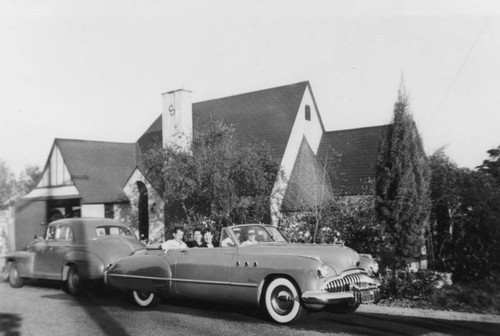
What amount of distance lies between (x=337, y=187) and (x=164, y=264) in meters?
12.1

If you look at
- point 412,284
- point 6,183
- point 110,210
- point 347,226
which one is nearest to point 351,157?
point 347,226

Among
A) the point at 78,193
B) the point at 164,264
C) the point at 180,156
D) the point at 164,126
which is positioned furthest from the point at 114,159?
the point at 164,264

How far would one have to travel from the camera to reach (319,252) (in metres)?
7.21

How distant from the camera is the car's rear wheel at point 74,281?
10.4 m

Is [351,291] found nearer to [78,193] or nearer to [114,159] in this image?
[78,193]

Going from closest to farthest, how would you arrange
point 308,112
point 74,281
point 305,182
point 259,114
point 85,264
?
point 85,264 < point 74,281 < point 305,182 < point 308,112 < point 259,114

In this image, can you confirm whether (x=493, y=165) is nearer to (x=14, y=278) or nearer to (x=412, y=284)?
(x=412, y=284)

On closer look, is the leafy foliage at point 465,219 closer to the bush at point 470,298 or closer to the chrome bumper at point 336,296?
the bush at point 470,298

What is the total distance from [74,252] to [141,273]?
2923 mm

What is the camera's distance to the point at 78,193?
77.4 feet

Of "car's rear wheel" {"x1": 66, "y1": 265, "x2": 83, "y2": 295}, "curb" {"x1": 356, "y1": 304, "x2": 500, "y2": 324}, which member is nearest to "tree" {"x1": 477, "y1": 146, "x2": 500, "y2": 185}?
"curb" {"x1": 356, "y1": 304, "x2": 500, "y2": 324}

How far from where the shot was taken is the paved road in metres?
6.54

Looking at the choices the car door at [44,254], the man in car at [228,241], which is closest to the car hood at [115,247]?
the car door at [44,254]

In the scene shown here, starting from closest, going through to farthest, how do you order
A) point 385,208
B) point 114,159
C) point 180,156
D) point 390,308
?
point 390,308 < point 385,208 < point 180,156 < point 114,159
